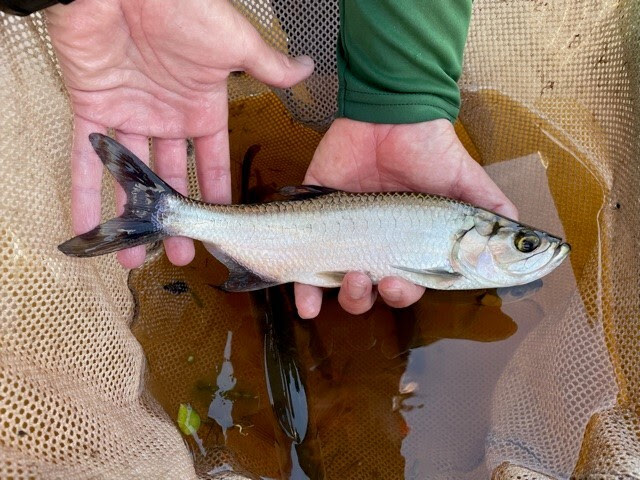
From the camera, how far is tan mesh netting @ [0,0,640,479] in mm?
1792

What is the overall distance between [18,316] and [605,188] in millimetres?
2652

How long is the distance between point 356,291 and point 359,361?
64 centimetres

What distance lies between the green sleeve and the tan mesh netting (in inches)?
24.0

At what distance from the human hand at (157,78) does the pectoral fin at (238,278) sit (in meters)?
0.21

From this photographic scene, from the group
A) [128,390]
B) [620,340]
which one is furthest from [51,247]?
[620,340]

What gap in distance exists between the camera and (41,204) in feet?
6.49

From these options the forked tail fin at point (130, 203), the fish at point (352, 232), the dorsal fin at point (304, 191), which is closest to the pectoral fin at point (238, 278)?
the fish at point (352, 232)

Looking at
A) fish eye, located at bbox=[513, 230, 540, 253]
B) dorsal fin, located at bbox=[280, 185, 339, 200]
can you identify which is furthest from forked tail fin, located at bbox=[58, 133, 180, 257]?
fish eye, located at bbox=[513, 230, 540, 253]

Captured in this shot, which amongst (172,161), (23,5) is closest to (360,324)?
(172,161)

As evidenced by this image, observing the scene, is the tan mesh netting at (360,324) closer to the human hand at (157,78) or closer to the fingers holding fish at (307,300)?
the human hand at (157,78)

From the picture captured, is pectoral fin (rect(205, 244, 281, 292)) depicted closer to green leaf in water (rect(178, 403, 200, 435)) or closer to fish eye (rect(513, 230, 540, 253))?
green leaf in water (rect(178, 403, 200, 435))

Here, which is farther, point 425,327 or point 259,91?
point 259,91

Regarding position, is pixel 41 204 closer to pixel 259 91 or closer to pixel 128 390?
pixel 128 390

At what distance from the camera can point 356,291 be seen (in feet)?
6.52
